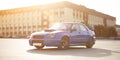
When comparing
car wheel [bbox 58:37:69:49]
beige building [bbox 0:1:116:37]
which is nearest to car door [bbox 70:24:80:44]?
car wheel [bbox 58:37:69:49]

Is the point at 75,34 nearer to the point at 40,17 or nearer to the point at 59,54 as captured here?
the point at 59,54

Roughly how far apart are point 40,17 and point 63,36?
74517 mm

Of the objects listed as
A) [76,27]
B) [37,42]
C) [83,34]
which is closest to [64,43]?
[37,42]

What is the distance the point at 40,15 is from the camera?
285 feet

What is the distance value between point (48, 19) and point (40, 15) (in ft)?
15.2

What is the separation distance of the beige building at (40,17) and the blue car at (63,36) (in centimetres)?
6222

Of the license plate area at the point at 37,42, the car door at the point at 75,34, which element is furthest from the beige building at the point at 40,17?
the license plate area at the point at 37,42

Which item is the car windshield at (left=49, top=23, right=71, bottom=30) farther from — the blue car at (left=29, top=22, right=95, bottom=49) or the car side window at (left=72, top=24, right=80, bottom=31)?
the car side window at (left=72, top=24, right=80, bottom=31)

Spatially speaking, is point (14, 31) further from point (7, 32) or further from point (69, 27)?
point (69, 27)

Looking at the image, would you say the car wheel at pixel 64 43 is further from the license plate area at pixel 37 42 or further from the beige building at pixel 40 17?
the beige building at pixel 40 17

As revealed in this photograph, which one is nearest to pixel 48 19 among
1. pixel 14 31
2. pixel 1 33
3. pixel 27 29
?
pixel 27 29

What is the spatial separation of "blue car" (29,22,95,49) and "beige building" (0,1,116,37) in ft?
204

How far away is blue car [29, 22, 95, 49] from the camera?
1244cm

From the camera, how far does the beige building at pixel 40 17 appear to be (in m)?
79.3
